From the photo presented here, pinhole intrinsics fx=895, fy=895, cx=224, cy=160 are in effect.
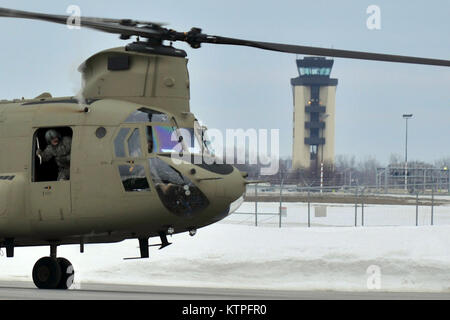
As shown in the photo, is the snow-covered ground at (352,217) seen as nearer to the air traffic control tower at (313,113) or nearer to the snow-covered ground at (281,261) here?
the snow-covered ground at (281,261)

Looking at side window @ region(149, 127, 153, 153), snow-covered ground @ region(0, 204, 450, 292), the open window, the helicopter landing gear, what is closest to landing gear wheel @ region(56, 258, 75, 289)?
the helicopter landing gear

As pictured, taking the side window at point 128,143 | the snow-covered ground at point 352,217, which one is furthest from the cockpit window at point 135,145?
the snow-covered ground at point 352,217

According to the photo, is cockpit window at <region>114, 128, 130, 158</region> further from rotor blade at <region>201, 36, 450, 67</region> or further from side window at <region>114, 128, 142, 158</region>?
rotor blade at <region>201, 36, 450, 67</region>

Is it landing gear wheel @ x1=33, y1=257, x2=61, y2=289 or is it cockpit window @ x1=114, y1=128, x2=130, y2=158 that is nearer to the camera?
cockpit window @ x1=114, y1=128, x2=130, y2=158

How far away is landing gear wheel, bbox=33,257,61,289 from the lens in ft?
59.3

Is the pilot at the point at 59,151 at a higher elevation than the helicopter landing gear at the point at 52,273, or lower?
higher

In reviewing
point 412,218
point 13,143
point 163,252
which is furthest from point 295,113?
point 13,143

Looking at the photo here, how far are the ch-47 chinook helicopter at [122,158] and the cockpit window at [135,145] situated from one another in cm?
2

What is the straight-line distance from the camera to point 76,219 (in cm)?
1662

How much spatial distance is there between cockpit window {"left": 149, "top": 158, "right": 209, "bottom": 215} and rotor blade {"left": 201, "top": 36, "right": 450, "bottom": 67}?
250cm

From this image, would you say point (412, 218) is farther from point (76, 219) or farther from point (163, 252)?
point (76, 219)

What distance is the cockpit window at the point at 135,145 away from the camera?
16.5 metres

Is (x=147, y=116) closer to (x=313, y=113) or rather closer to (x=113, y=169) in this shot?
(x=113, y=169)
